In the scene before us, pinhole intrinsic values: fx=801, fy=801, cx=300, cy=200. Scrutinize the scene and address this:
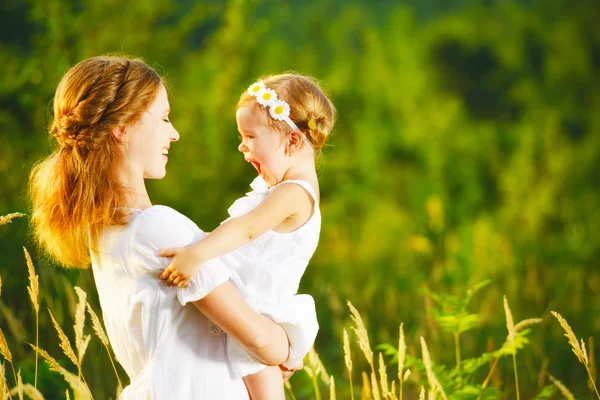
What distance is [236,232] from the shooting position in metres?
2.04

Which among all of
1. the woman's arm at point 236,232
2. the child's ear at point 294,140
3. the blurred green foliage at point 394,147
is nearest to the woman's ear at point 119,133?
the woman's arm at point 236,232

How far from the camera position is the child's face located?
2.45 metres

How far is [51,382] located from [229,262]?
1.92 metres

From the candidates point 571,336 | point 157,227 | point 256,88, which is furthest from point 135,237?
point 571,336

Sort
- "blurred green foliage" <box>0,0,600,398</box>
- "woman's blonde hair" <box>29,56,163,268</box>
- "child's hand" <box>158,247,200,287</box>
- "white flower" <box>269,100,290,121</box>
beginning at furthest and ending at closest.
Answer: "blurred green foliage" <box>0,0,600,398</box>, "white flower" <box>269,100,290,121</box>, "woman's blonde hair" <box>29,56,163,268</box>, "child's hand" <box>158,247,200,287</box>

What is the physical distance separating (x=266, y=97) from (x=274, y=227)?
44 cm

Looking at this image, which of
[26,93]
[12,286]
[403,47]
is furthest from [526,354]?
[403,47]

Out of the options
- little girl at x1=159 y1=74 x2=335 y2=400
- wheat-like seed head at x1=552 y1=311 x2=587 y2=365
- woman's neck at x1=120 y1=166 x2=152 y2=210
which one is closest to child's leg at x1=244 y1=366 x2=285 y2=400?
little girl at x1=159 y1=74 x2=335 y2=400

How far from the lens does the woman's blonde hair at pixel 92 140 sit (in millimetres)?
2020

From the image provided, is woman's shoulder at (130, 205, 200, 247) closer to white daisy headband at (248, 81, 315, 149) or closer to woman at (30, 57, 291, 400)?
woman at (30, 57, 291, 400)

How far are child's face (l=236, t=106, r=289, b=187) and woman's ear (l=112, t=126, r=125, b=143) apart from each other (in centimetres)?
48

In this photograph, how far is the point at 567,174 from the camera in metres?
11.7

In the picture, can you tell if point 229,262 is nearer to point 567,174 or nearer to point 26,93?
point 26,93

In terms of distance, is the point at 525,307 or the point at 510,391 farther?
the point at 525,307
